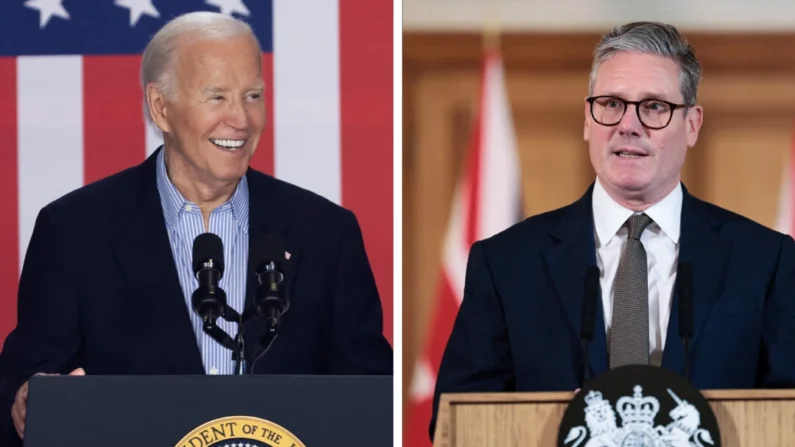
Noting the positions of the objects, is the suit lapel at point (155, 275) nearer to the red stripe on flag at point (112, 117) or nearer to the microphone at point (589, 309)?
the red stripe on flag at point (112, 117)

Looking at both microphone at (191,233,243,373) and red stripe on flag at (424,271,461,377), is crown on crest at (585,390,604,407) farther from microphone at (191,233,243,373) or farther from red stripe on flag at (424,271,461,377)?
red stripe on flag at (424,271,461,377)

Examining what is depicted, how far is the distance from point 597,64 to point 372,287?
1.14m

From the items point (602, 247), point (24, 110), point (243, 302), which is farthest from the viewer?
point (24, 110)

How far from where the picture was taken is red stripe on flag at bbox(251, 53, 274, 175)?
4598 mm

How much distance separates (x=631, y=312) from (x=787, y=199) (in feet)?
3.02

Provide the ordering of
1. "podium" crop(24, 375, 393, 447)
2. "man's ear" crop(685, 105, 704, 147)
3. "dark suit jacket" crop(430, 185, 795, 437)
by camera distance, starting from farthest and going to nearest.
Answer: "man's ear" crop(685, 105, 704, 147)
"dark suit jacket" crop(430, 185, 795, 437)
"podium" crop(24, 375, 393, 447)

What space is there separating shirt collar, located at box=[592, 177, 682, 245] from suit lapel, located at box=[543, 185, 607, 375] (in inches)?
1.3

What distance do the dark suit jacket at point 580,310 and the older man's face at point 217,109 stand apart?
40.0 inches

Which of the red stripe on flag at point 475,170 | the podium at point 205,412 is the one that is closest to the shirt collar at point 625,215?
the red stripe on flag at point 475,170

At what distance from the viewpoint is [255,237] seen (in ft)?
14.7

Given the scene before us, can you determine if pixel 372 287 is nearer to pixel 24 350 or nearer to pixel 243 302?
pixel 243 302

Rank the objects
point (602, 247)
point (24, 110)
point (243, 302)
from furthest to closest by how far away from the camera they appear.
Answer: point (24, 110) < point (243, 302) < point (602, 247)

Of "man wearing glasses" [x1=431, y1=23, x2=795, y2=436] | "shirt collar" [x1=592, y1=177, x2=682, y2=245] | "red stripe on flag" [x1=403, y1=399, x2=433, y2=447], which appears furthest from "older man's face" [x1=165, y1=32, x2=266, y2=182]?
"shirt collar" [x1=592, y1=177, x2=682, y2=245]

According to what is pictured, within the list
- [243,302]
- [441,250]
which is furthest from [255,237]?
[441,250]
